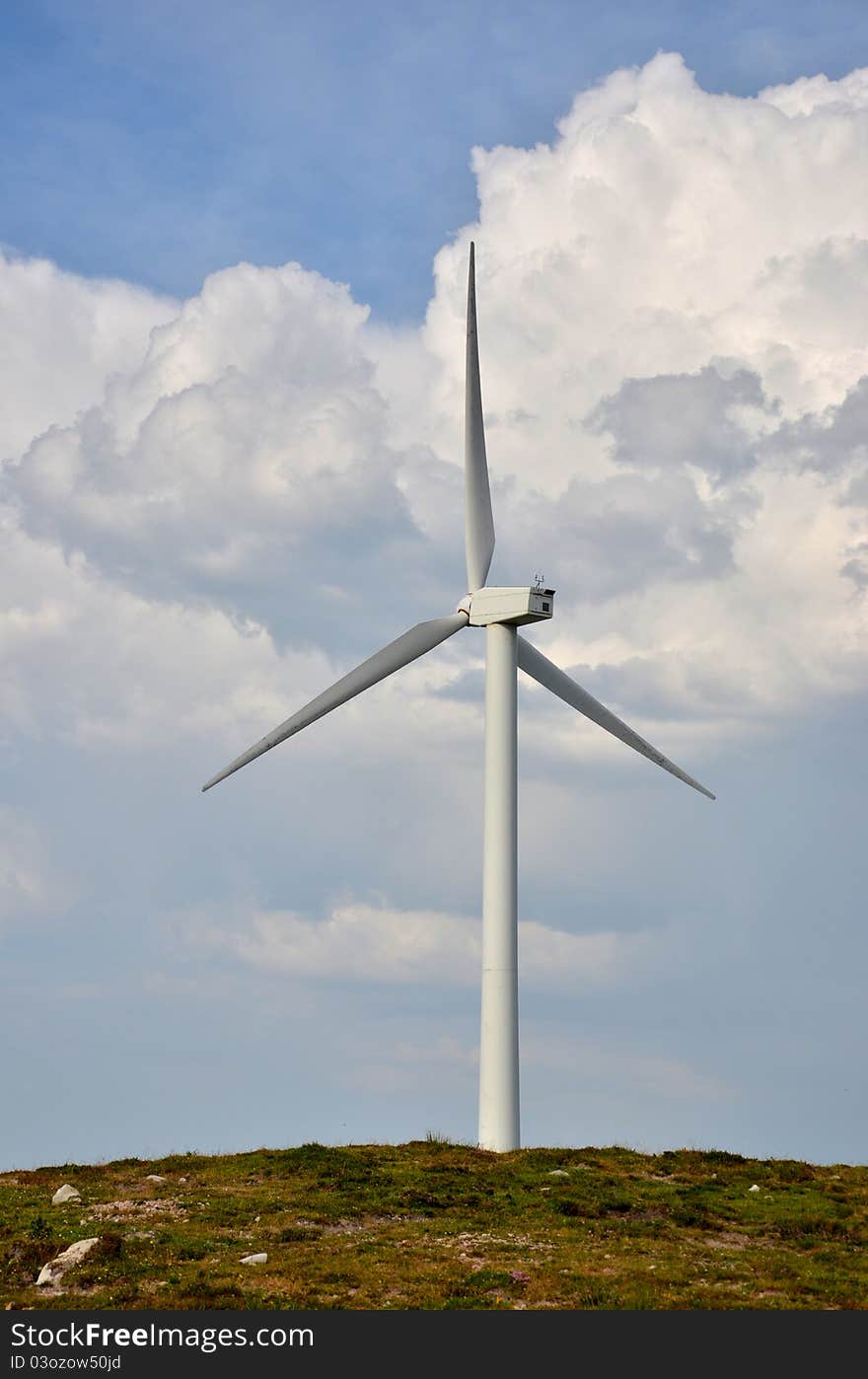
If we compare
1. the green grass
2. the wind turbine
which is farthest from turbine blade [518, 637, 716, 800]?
the green grass

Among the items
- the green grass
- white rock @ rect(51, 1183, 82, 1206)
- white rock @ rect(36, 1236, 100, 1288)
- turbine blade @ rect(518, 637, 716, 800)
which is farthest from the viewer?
turbine blade @ rect(518, 637, 716, 800)

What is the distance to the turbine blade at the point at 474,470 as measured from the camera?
7012cm

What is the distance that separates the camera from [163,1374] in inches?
1401

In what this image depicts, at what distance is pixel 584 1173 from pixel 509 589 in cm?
2433

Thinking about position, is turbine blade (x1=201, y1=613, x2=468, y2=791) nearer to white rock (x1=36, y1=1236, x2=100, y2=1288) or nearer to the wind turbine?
the wind turbine

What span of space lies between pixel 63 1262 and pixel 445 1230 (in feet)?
38.7

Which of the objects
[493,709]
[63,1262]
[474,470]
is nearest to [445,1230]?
[63,1262]

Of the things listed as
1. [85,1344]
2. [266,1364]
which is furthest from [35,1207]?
[266,1364]

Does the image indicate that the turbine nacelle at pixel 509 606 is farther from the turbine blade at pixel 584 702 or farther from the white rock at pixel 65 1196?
the white rock at pixel 65 1196

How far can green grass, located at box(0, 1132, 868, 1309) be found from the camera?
137 ft

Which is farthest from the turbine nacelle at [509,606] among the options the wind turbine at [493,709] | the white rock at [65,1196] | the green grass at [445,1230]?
the white rock at [65,1196]

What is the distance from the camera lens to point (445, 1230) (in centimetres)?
4856

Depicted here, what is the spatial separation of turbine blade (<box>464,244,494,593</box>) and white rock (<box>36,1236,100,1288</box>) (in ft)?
114

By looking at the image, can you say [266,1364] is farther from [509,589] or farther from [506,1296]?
[509,589]
